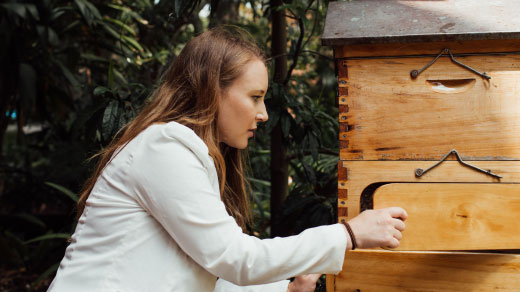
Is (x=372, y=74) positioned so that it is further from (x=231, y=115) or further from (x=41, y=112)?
(x=41, y=112)

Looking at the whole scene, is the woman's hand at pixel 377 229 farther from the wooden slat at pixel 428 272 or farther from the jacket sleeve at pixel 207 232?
the wooden slat at pixel 428 272

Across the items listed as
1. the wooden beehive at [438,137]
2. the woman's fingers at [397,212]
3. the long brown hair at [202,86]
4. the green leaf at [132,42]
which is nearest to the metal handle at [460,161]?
the wooden beehive at [438,137]

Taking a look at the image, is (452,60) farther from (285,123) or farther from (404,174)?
(285,123)

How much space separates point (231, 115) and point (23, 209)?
3510 mm

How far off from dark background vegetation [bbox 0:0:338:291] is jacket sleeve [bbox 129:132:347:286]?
930 millimetres

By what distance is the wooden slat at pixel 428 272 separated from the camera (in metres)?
1.34

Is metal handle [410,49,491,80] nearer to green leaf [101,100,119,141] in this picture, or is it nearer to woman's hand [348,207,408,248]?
woman's hand [348,207,408,248]

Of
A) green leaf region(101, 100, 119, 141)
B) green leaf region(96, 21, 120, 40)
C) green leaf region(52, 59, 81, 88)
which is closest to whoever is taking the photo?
green leaf region(101, 100, 119, 141)

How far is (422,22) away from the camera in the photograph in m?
1.35

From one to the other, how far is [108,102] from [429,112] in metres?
1.33

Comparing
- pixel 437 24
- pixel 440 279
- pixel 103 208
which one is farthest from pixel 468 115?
pixel 103 208

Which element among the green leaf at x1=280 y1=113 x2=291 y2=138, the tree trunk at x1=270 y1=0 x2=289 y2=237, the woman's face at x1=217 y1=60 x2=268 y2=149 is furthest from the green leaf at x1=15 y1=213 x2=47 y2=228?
the woman's face at x1=217 y1=60 x2=268 y2=149

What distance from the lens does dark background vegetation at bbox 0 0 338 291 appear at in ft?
7.22

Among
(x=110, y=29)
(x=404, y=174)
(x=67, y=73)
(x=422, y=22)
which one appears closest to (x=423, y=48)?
(x=422, y=22)
